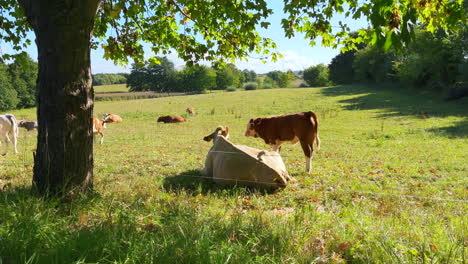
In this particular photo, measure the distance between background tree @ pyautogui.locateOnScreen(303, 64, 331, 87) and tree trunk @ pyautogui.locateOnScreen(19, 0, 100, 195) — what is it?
334 feet

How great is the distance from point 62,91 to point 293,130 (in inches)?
248

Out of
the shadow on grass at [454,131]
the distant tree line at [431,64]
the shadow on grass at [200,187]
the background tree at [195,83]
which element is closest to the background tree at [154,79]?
the background tree at [195,83]

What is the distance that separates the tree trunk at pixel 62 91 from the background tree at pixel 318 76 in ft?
334

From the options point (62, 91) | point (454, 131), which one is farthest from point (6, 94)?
point (454, 131)

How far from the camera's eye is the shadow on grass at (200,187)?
593 centimetres

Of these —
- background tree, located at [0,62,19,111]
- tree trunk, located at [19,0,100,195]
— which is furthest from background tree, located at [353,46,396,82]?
background tree, located at [0,62,19,111]

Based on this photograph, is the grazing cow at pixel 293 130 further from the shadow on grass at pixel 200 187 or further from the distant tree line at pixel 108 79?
A: the distant tree line at pixel 108 79

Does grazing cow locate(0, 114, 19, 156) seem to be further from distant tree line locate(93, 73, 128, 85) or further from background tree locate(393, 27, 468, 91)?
distant tree line locate(93, 73, 128, 85)

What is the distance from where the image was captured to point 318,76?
107 m

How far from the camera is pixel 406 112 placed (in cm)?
2702

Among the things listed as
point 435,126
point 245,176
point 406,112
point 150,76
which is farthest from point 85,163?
point 150,76

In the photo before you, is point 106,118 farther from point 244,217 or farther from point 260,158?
point 244,217

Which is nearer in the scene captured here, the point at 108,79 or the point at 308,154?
the point at 308,154

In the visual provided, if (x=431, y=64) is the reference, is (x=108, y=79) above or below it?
above
